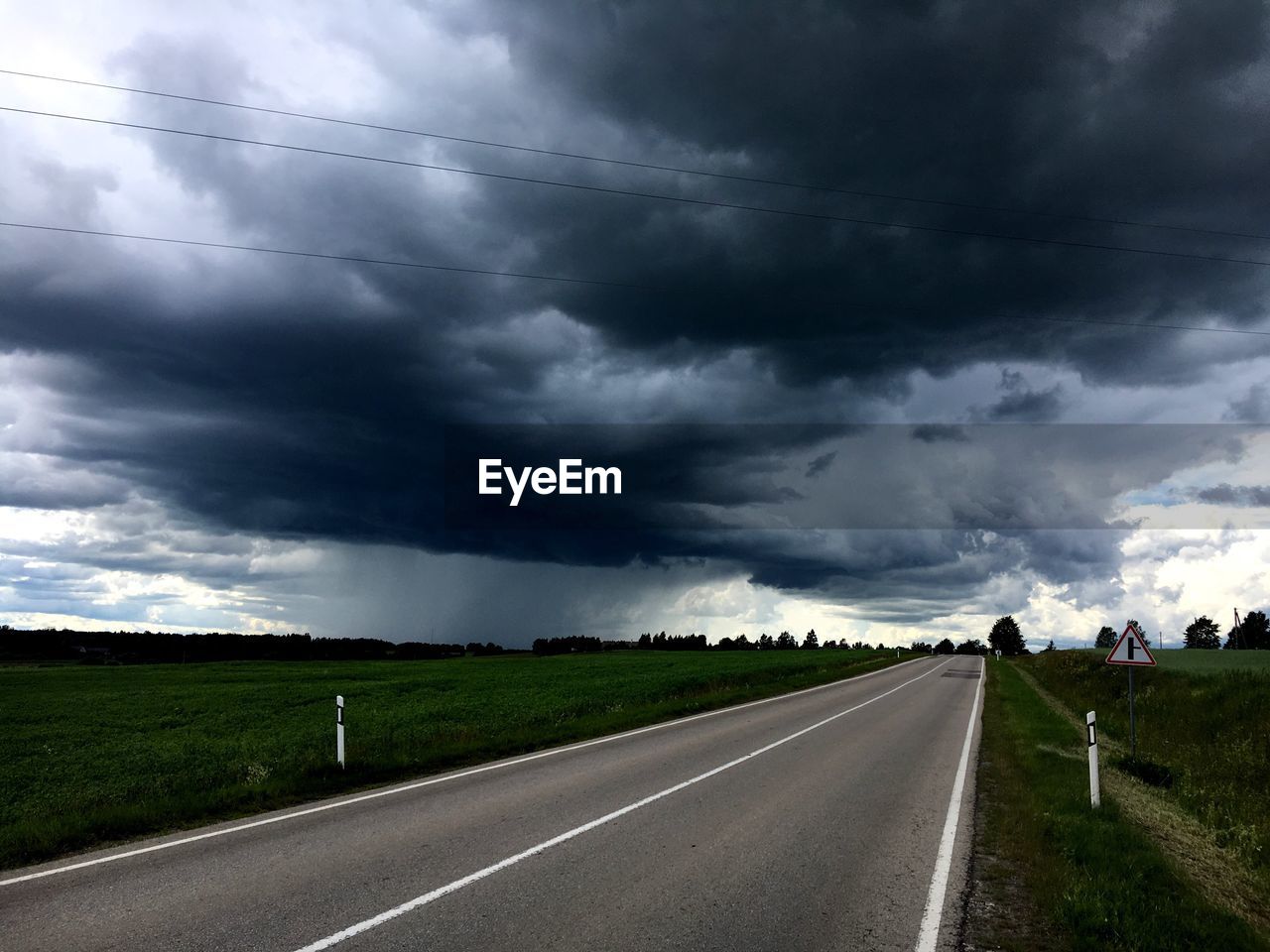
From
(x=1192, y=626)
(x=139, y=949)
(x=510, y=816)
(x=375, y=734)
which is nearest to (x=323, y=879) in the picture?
(x=139, y=949)

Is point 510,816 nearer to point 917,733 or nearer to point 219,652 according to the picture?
point 917,733

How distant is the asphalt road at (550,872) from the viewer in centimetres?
647

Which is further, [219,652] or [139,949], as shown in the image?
[219,652]

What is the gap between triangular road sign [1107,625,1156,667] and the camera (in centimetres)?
1794

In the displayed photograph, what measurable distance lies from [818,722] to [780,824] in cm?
1266

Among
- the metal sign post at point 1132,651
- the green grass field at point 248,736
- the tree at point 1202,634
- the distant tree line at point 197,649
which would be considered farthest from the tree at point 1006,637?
the metal sign post at point 1132,651

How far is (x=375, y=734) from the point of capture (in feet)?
70.5

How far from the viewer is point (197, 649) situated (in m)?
99.6

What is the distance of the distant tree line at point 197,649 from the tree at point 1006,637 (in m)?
115

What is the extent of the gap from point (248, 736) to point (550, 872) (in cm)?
1917

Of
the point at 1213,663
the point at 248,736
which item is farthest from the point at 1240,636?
the point at 248,736

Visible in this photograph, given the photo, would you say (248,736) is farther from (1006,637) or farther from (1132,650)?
(1006,637)

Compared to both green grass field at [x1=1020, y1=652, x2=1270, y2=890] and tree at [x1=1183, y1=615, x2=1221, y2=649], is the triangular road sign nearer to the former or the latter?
green grass field at [x1=1020, y1=652, x2=1270, y2=890]

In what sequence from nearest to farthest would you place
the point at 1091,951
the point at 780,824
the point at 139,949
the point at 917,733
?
the point at 139,949 → the point at 1091,951 → the point at 780,824 → the point at 917,733
